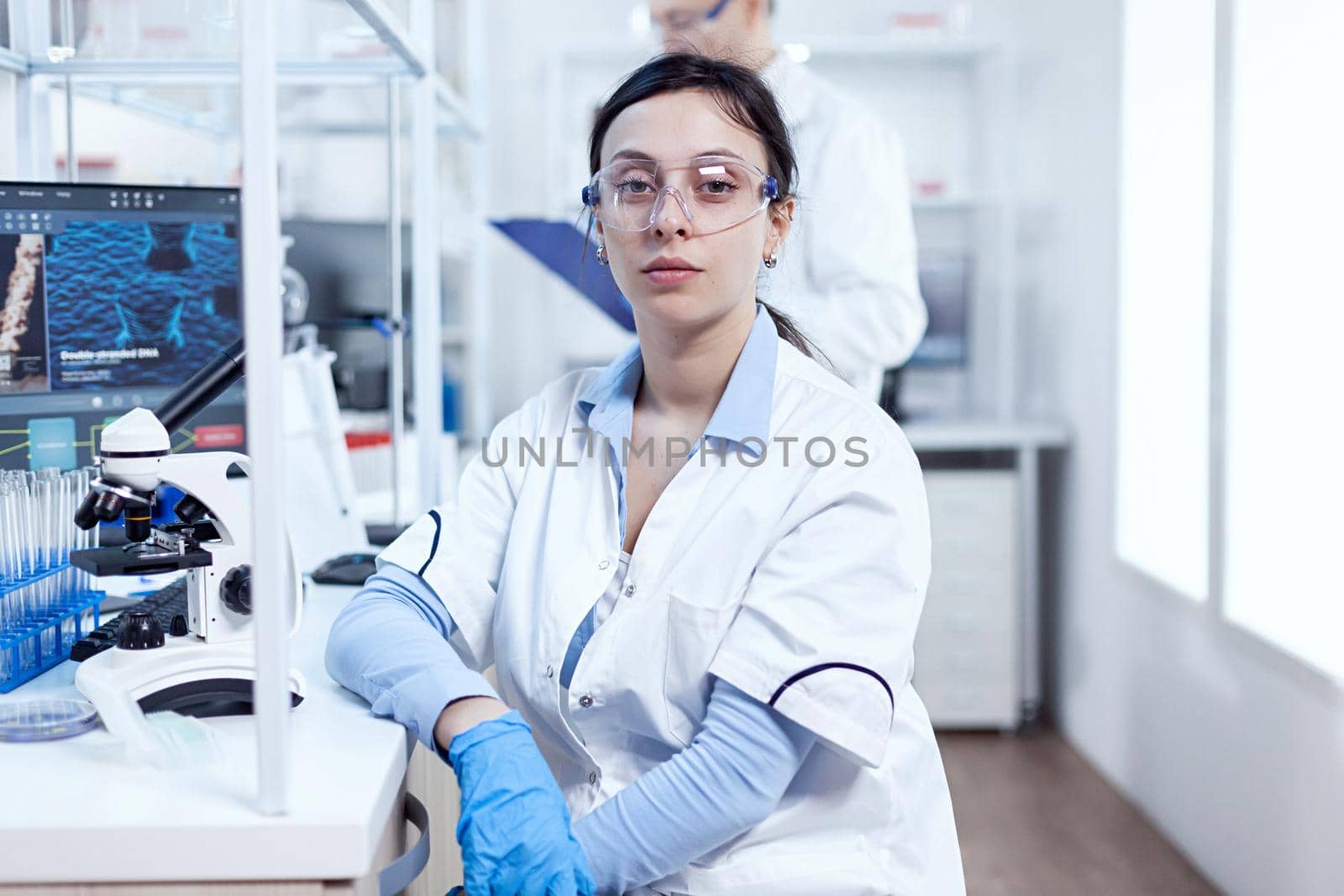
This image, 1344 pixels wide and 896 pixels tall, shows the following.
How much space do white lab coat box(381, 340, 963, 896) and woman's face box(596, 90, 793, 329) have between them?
0.40 ft

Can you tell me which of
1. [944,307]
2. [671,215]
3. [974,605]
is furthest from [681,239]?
[944,307]

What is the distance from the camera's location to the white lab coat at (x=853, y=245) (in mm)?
2070

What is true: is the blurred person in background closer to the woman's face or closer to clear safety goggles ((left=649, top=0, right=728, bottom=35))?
clear safety goggles ((left=649, top=0, right=728, bottom=35))

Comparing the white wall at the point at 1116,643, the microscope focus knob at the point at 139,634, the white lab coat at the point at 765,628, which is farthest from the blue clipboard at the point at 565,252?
the white wall at the point at 1116,643

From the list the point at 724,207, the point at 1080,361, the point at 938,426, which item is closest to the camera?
the point at 724,207

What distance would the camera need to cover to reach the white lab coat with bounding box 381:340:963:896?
0.99m

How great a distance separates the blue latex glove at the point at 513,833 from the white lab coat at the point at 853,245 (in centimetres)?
122

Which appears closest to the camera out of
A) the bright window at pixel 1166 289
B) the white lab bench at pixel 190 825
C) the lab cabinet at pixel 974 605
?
the white lab bench at pixel 190 825

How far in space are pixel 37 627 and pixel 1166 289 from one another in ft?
7.52

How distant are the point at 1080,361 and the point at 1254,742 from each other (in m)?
1.24

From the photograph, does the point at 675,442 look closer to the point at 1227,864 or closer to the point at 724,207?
the point at 724,207

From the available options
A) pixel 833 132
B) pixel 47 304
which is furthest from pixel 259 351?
pixel 833 132

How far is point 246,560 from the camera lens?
103 centimetres

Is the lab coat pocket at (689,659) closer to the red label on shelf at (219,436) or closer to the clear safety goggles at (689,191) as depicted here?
the clear safety goggles at (689,191)
